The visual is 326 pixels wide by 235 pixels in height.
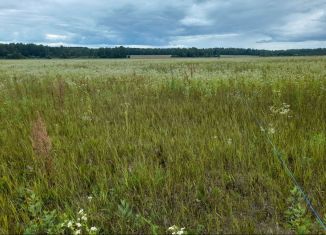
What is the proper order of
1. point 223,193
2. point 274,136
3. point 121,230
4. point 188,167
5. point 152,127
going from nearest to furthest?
point 121,230
point 223,193
point 188,167
point 274,136
point 152,127

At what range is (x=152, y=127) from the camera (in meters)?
4.12

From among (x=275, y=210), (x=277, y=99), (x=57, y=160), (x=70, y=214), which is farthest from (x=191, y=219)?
(x=277, y=99)

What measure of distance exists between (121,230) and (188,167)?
99cm

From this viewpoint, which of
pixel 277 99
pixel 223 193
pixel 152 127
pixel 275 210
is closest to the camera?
pixel 275 210

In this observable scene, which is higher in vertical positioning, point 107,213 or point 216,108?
point 216,108

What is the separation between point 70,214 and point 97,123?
2499 mm

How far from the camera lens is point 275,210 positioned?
2.04 meters

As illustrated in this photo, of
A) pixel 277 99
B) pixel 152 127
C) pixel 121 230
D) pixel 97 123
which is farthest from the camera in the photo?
pixel 277 99

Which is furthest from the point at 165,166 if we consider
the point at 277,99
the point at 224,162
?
the point at 277,99

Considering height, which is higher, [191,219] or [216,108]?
[216,108]

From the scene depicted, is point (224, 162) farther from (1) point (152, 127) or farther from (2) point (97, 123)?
(2) point (97, 123)

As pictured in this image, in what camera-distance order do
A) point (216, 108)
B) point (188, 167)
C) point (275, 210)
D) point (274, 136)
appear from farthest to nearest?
point (216, 108), point (274, 136), point (188, 167), point (275, 210)

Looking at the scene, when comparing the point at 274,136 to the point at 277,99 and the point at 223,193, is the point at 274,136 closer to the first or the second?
the point at 223,193

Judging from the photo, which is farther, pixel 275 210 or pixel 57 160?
pixel 57 160
